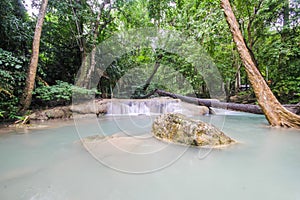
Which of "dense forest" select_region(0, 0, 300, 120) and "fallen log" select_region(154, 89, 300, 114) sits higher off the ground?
"dense forest" select_region(0, 0, 300, 120)

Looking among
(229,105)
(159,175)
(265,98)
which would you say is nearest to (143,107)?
(229,105)

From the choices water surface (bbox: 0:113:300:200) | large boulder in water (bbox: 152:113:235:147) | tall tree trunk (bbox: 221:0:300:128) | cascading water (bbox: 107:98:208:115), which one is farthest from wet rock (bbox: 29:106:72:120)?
tall tree trunk (bbox: 221:0:300:128)

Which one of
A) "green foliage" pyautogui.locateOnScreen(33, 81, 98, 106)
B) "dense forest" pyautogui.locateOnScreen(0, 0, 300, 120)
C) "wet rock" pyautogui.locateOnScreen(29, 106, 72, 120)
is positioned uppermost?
"dense forest" pyautogui.locateOnScreen(0, 0, 300, 120)

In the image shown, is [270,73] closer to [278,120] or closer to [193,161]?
[278,120]

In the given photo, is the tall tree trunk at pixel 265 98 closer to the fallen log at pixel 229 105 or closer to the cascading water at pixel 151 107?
the fallen log at pixel 229 105

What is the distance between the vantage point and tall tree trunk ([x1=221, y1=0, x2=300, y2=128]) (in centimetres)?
362

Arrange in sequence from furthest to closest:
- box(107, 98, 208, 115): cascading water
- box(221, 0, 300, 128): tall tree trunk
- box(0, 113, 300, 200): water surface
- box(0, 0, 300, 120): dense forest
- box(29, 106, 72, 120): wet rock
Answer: box(107, 98, 208, 115): cascading water, box(29, 106, 72, 120): wet rock, box(0, 0, 300, 120): dense forest, box(221, 0, 300, 128): tall tree trunk, box(0, 113, 300, 200): water surface

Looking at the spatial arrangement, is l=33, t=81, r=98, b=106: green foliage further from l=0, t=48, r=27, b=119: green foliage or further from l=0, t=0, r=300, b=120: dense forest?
l=0, t=48, r=27, b=119: green foliage

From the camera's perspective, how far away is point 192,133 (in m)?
2.41

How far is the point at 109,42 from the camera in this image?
26.6 feet

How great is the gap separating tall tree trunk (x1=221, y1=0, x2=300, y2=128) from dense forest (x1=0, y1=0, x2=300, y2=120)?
Answer: 452 mm

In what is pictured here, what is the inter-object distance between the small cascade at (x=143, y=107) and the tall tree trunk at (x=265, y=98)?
2989 mm

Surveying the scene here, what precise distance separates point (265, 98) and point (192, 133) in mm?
2370

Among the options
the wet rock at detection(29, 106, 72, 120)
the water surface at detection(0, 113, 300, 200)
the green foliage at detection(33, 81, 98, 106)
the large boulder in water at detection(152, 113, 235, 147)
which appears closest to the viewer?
Answer: the water surface at detection(0, 113, 300, 200)
